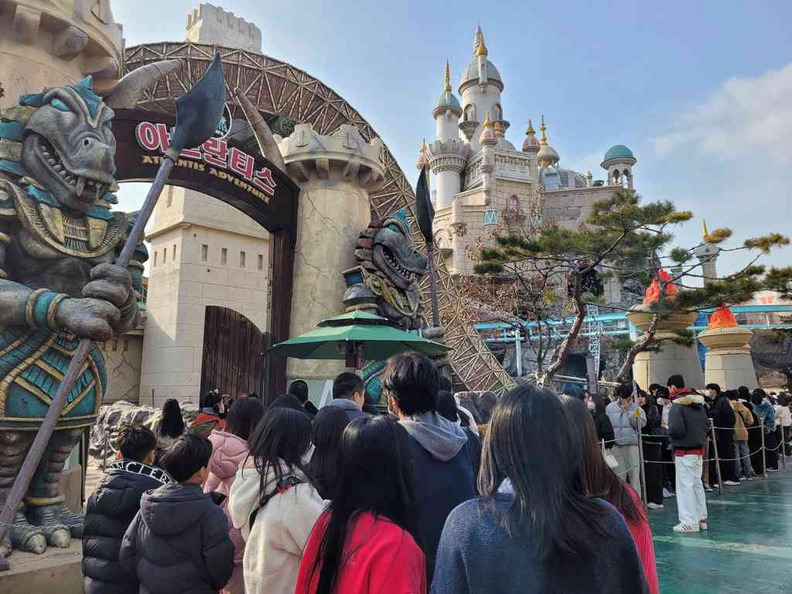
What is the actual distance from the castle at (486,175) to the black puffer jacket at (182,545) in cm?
3175

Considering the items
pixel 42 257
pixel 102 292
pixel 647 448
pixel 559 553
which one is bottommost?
pixel 647 448

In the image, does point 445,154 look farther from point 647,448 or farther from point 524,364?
point 647,448

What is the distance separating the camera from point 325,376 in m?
9.06

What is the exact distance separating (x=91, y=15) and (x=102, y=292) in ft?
11.3

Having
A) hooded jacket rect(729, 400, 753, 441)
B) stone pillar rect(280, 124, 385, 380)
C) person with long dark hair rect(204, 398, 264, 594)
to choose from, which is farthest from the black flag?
hooded jacket rect(729, 400, 753, 441)

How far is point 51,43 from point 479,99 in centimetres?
4506

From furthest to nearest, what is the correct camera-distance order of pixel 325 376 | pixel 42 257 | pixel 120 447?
pixel 325 376 < pixel 42 257 < pixel 120 447

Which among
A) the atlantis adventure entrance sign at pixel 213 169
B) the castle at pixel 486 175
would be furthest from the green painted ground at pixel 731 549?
the castle at pixel 486 175

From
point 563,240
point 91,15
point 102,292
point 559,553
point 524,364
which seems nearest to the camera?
point 559,553

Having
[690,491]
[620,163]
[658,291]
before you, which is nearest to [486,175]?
[620,163]

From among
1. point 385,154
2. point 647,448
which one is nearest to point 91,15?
point 647,448

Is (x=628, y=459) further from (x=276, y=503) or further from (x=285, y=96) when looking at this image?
(x=285, y=96)

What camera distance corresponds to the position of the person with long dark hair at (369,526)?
1716mm

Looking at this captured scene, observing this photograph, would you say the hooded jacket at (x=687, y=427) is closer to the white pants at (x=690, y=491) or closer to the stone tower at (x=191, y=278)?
the white pants at (x=690, y=491)
